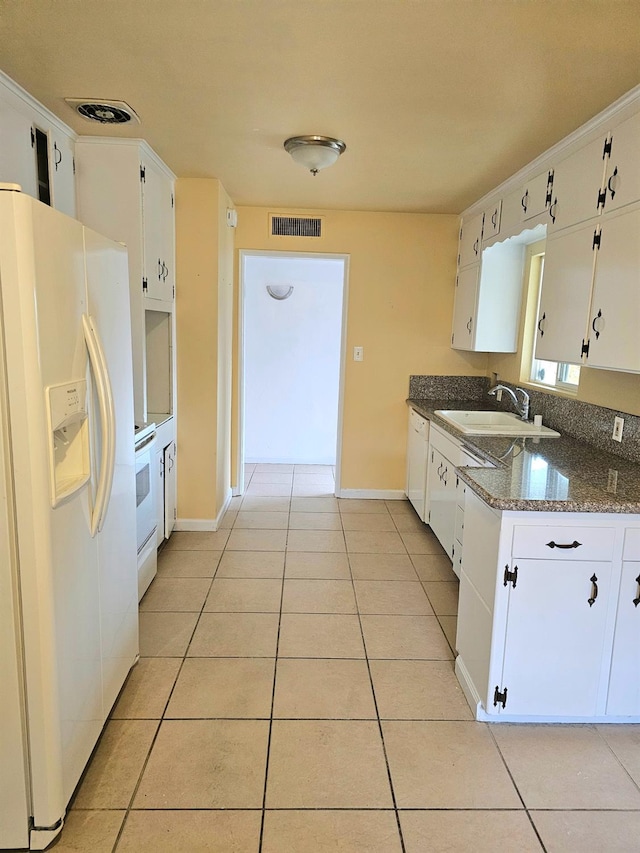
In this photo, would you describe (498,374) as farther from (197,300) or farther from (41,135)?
(41,135)

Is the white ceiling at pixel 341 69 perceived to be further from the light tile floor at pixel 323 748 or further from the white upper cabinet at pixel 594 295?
the light tile floor at pixel 323 748

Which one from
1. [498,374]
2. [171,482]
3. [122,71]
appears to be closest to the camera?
[122,71]

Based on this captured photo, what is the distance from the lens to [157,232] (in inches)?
129

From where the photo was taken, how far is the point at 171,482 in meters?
3.66

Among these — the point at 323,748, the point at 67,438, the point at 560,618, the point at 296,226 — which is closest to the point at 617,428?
the point at 560,618

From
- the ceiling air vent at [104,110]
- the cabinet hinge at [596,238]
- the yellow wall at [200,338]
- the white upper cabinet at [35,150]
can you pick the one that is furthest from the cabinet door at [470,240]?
the white upper cabinet at [35,150]

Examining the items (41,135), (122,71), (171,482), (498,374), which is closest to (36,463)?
(122,71)

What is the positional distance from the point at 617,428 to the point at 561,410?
0.57m

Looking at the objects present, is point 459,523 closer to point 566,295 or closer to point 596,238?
point 566,295

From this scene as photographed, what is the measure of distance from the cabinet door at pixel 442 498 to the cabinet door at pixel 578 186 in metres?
1.42

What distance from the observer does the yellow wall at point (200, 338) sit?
3.62 meters

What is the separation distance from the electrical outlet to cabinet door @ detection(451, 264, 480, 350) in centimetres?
148

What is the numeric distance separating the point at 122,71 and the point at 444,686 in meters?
2.71

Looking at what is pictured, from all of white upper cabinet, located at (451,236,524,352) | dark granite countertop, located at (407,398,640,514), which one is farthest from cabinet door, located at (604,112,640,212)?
white upper cabinet, located at (451,236,524,352)
